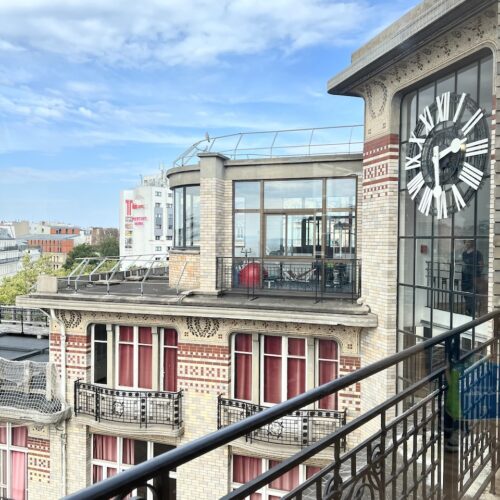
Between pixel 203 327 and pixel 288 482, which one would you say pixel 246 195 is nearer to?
pixel 203 327

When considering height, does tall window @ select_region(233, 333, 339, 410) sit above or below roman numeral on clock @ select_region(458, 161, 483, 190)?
below

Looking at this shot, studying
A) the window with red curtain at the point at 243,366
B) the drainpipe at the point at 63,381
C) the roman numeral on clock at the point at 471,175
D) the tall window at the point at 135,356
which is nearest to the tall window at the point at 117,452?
the drainpipe at the point at 63,381

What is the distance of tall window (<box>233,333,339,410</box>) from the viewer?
1077cm

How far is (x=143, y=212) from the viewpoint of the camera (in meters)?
65.6

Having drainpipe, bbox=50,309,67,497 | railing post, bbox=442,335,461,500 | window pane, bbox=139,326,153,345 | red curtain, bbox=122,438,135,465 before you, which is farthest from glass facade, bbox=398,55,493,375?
drainpipe, bbox=50,309,67,497

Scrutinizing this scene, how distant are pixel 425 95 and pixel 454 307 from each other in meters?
3.89

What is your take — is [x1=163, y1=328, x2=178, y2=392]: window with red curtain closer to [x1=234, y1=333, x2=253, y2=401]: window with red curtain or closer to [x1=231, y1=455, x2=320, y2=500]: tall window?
[x1=234, y1=333, x2=253, y2=401]: window with red curtain

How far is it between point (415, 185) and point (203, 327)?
5.56 m

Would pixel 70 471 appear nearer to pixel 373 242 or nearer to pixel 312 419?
pixel 312 419

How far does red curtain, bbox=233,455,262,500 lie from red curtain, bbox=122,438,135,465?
2581 millimetres

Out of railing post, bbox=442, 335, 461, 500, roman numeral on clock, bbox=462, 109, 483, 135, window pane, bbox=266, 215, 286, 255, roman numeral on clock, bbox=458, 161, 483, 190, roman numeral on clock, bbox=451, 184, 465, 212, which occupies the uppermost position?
roman numeral on clock, bbox=462, 109, 483, 135

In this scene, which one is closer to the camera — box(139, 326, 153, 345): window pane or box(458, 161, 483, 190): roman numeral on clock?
box(458, 161, 483, 190): roman numeral on clock

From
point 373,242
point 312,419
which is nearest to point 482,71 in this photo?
point 373,242

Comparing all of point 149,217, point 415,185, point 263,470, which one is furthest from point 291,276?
point 149,217
